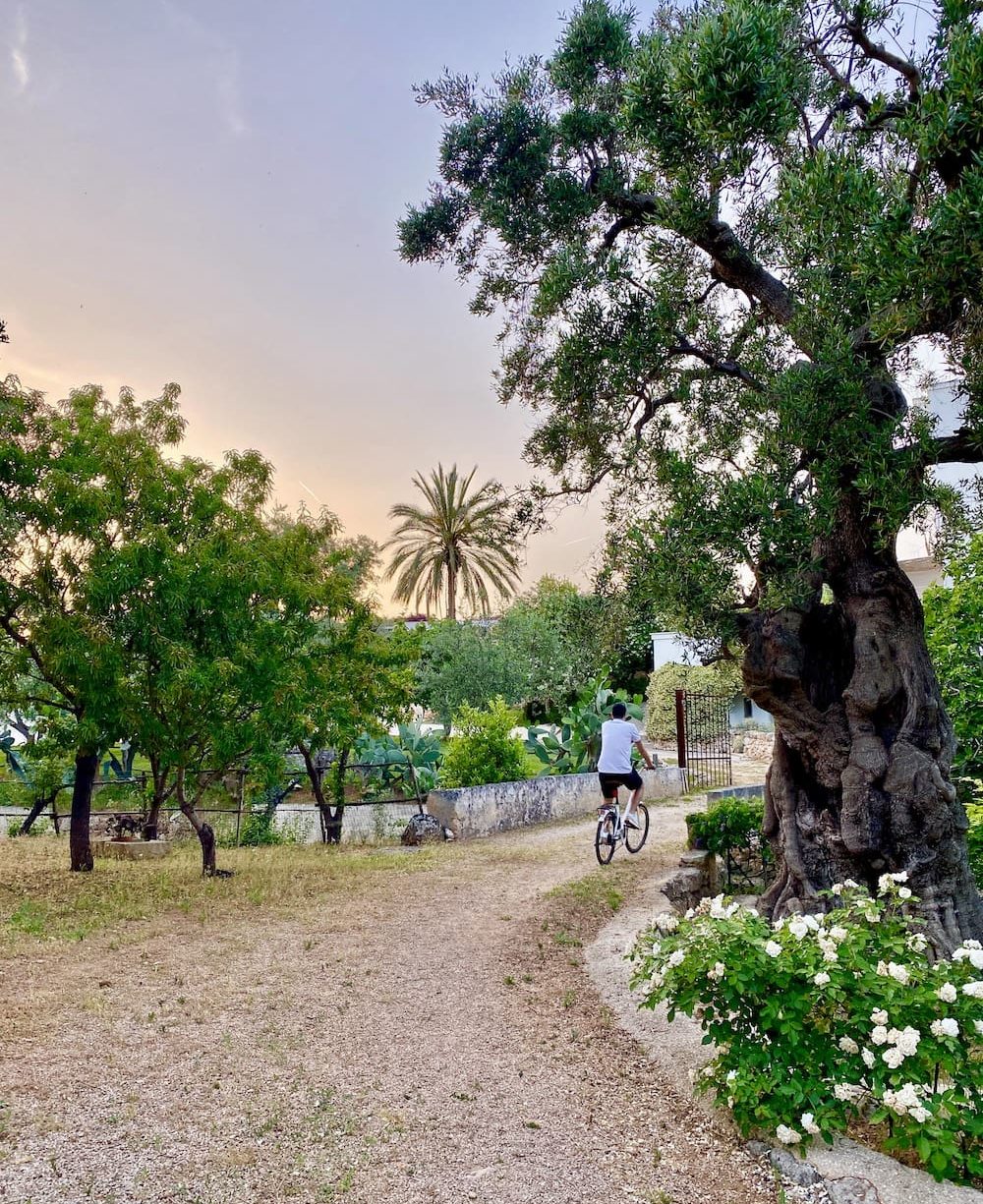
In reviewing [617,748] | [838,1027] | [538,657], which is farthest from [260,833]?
[538,657]

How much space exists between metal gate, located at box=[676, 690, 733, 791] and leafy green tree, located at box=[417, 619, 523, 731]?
6019 mm

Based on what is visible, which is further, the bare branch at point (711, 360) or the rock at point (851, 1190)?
the bare branch at point (711, 360)

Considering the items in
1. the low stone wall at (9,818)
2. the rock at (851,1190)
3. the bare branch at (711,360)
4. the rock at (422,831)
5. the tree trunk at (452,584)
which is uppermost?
the tree trunk at (452,584)

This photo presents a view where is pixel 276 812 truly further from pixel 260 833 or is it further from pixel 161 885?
pixel 161 885

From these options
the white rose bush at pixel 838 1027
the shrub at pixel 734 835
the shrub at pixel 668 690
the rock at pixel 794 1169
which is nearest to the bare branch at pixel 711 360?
the white rose bush at pixel 838 1027

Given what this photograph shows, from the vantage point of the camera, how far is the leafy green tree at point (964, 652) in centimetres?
734

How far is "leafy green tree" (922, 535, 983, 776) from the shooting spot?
24.1ft

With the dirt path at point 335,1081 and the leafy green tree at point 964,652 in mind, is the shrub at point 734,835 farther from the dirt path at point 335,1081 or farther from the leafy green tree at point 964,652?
the dirt path at point 335,1081

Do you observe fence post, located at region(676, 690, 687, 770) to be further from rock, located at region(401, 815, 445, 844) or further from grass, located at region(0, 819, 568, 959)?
rock, located at region(401, 815, 445, 844)

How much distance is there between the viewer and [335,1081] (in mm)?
4070

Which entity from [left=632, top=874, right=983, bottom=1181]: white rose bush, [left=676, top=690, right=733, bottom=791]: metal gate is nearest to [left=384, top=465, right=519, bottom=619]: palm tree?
[left=676, top=690, right=733, bottom=791]: metal gate

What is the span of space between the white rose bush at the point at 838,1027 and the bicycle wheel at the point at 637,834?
6.47 metres

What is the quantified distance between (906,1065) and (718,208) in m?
5.49

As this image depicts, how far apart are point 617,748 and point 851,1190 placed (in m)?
7.10
